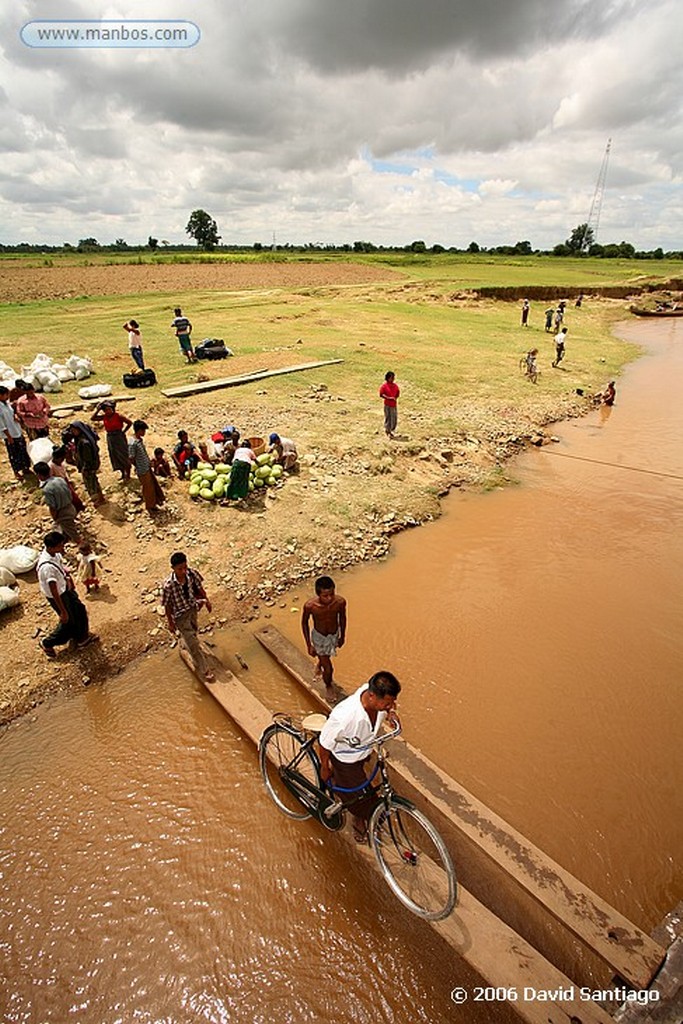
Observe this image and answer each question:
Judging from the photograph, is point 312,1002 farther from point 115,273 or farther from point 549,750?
point 115,273

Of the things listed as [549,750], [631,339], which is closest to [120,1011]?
[549,750]

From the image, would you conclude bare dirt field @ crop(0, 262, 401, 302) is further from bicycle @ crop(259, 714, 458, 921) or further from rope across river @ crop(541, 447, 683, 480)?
bicycle @ crop(259, 714, 458, 921)

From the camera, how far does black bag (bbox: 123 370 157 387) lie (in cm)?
1502

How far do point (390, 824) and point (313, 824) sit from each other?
3.30ft

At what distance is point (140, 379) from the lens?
49.6ft

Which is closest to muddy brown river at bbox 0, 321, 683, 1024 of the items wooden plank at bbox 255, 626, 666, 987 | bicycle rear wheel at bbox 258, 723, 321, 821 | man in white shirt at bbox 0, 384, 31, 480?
bicycle rear wheel at bbox 258, 723, 321, 821

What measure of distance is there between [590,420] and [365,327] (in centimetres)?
1335

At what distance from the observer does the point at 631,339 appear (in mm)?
29391

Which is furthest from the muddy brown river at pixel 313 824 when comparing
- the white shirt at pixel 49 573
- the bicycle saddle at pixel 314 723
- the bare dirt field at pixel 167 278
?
the bare dirt field at pixel 167 278

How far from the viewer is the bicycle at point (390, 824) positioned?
3.69 metres

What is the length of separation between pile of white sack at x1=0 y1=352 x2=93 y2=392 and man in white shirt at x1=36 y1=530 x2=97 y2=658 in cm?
948

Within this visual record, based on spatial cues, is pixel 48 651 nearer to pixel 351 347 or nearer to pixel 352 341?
pixel 351 347

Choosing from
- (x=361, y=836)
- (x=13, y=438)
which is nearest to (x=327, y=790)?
(x=361, y=836)

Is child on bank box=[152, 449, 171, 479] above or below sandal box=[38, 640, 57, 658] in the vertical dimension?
above
